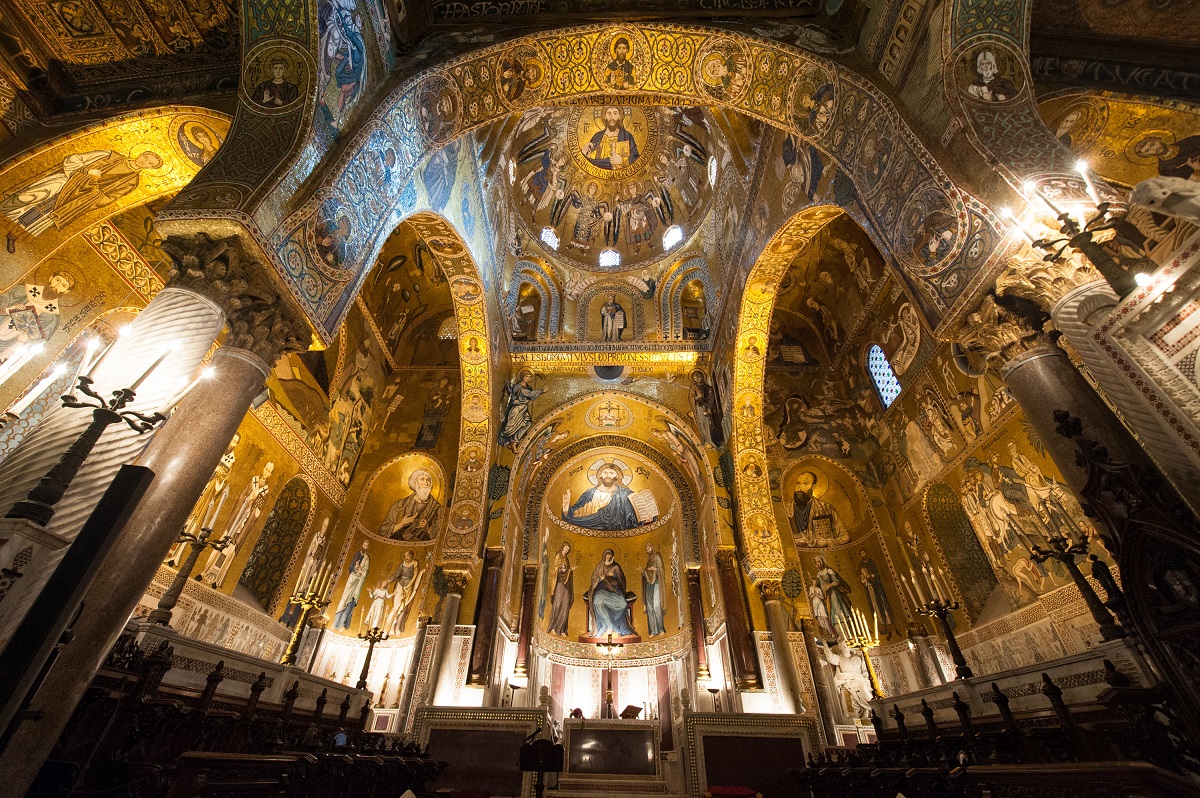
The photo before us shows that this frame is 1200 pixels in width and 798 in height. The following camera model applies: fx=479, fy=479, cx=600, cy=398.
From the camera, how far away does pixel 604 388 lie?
13047 millimetres

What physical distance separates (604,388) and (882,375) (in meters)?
7.36

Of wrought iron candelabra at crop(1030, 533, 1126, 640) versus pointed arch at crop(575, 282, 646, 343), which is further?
pointed arch at crop(575, 282, 646, 343)

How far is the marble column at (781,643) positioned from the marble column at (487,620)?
5662mm

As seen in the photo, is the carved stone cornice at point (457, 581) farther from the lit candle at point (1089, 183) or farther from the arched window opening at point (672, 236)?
the lit candle at point (1089, 183)

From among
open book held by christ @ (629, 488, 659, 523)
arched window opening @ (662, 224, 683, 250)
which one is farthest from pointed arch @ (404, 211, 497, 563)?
arched window opening @ (662, 224, 683, 250)

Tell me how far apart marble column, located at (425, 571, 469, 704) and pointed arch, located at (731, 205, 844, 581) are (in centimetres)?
621

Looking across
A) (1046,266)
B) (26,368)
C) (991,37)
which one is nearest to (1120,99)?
(991,37)

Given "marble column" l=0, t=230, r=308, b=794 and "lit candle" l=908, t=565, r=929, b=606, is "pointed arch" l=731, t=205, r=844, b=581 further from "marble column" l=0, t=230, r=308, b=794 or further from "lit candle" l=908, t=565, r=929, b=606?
"marble column" l=0, t=230, r=308, b=794

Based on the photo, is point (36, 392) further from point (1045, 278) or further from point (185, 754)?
point (1045, 278)

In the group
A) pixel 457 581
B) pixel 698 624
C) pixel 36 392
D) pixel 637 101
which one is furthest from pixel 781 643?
pixel 36 392

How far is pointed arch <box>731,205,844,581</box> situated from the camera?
988 centimetres

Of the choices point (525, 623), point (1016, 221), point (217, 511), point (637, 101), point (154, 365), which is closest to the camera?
point (154, 365)

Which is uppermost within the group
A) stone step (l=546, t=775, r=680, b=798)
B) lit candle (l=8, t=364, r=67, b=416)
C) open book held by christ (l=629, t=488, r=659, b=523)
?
open book held by christ (l=629, t=488, r=659, b=523)

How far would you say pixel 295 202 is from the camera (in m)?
4.83
